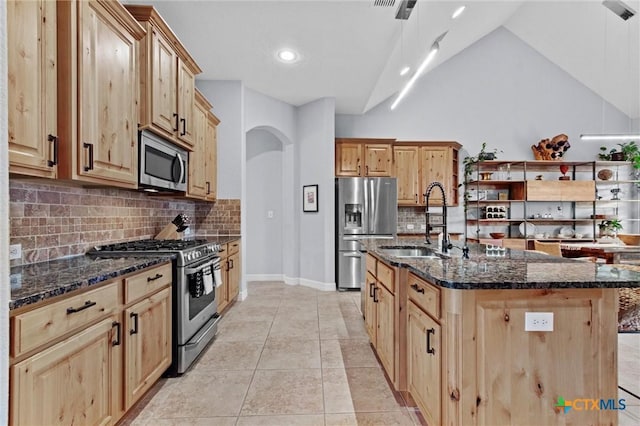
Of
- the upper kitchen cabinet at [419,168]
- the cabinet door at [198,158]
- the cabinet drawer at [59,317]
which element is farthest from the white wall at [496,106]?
the cabinet drawer at [59,317]

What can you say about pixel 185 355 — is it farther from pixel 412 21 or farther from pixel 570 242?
pixel 570 242

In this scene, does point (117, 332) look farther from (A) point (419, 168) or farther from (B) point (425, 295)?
(A) point (419, 168)

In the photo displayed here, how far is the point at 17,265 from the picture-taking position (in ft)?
5.57

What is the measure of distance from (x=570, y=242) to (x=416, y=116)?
3.59m

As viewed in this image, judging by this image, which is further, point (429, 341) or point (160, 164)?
point (160, 164)

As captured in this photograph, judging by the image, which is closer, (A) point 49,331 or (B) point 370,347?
(A) point 49,331

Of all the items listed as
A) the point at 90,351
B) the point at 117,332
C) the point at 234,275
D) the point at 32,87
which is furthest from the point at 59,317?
the point at 234,275

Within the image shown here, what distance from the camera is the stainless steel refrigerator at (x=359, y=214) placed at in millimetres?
4984

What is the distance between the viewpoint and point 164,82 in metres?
2.50

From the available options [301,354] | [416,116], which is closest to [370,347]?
[301,354]

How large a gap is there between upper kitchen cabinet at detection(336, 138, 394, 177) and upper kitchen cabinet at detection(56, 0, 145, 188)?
342 centimetres

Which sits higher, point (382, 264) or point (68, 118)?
point (68, 118)

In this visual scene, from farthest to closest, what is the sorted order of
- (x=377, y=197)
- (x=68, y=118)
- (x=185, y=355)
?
1. (x=377, y=197)
2. (x=185, y=355)
3. (x=68, y=118)

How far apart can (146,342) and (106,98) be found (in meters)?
1.47
